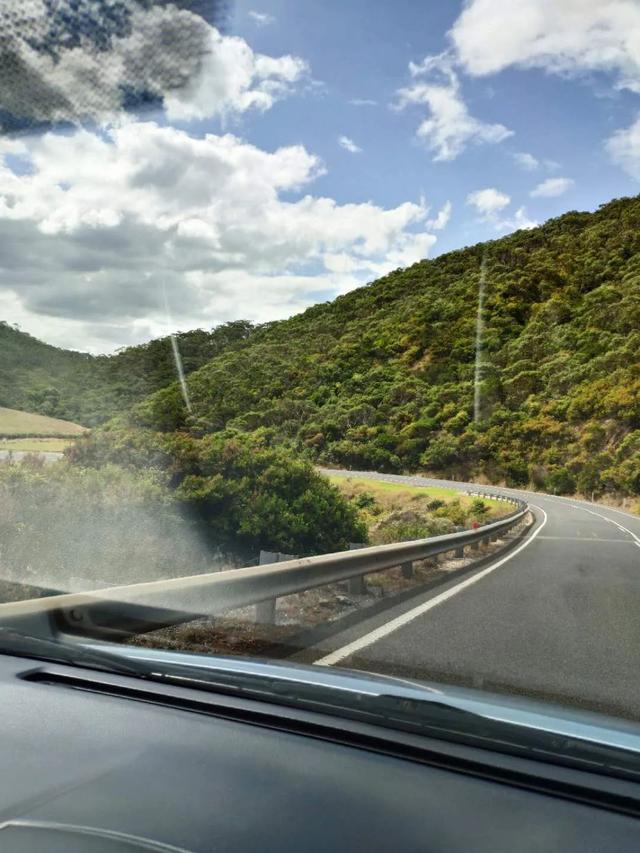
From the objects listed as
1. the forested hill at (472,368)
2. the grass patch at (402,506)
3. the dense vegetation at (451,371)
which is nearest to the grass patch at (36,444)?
the dense vegetation at (451,371)

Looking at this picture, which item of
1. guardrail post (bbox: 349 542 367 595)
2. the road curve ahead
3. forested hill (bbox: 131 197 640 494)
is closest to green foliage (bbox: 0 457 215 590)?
guardrail post (bbox: 349 542 367 595)

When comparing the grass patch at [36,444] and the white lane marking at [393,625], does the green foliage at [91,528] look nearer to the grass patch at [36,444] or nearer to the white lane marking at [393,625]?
the grass patch at [36,444]

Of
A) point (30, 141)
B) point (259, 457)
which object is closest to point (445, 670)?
point (30, 141)

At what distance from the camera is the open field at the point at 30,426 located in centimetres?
1360

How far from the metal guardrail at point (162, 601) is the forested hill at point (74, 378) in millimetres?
9728

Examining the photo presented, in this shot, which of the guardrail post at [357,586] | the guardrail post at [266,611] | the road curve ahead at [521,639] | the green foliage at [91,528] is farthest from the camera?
the green foliage at [91,528]

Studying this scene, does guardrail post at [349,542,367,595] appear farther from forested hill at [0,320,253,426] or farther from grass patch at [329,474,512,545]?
grass patch at [329,474,512,545]

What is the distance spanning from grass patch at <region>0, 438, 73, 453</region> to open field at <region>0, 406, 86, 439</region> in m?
0.09

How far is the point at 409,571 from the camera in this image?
10781 millimetres

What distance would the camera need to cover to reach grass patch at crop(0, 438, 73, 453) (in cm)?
1312

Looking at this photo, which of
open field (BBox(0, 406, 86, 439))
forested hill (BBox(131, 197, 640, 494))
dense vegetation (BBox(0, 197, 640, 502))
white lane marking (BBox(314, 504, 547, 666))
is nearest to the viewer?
white lane marking (BBox(314, 504, 547, 666))

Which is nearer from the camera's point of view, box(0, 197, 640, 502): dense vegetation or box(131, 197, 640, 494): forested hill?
box(0, 197, 640, 502): dense vegetation

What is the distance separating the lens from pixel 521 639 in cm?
Result: 664

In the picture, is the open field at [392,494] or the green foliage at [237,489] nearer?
the green foliage at [237,489]
